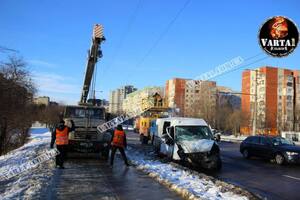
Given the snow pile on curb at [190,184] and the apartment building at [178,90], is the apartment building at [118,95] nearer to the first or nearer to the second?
the apartment building at [178,90]

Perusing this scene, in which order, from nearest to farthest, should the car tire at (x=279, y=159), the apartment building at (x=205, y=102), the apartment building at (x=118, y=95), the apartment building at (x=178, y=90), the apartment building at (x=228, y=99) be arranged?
the car tire at (x=279, y=159)
the apartment building at (x=205, y=102)
the apartment building at (x=178, y=90)
the apartment building at (x=228, y=99)
the apartment building at (x=118, y=95)

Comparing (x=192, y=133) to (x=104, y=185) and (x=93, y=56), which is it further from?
(x=93, y=56)

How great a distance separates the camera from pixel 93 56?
21.8 metres

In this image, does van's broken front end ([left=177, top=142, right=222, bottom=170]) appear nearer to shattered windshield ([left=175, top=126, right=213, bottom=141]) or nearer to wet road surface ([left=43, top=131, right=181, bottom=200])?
shattered windshield ([left=175, top=126, right=213, bottom=141])

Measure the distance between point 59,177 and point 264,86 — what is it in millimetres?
80340

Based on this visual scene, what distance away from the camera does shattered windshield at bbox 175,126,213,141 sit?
1728 cm

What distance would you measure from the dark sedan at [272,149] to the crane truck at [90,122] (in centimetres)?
845

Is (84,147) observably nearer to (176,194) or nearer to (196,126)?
(196,126)

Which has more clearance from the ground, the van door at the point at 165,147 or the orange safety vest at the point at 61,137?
the orange safety vest at the point at 61,137

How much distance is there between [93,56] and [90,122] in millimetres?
4757

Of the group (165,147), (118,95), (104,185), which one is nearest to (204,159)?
(165,147)

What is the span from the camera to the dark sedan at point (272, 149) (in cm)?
1894

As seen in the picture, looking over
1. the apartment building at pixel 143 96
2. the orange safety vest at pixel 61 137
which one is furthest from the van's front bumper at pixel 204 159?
the apartment building at pixel 143 96

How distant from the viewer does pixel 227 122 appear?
95.1 meters
